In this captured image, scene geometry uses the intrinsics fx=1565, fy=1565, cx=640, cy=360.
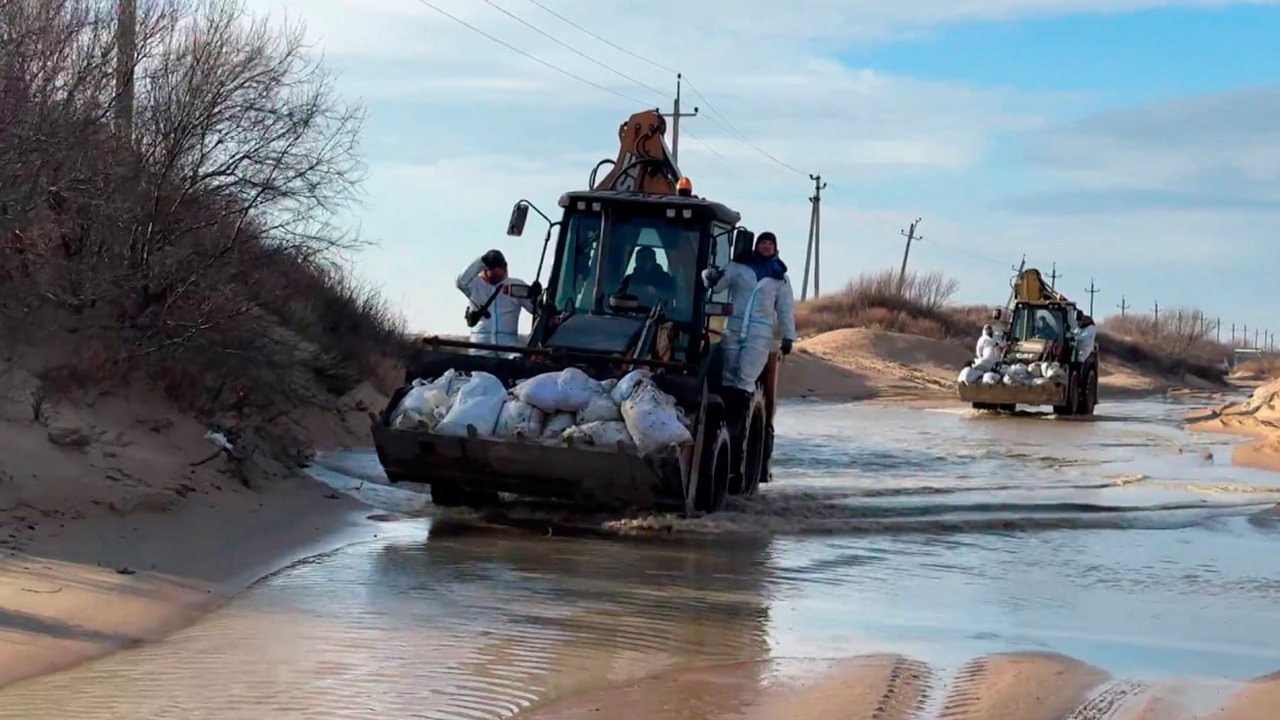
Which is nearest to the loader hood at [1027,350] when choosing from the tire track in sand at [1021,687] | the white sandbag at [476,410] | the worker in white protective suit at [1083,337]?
the worker in white protective suit at [1083,337]

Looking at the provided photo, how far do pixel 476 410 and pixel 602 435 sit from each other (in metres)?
0.99

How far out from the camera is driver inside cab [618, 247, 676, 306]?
43.0 feet

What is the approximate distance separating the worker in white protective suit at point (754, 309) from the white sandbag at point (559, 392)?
1.74 m

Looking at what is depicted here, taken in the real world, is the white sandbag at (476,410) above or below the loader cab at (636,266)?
below

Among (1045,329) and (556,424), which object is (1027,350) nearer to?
(1045,329)

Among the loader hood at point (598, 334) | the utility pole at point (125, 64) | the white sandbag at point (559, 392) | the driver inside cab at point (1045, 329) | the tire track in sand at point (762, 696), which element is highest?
the utility pole at point (125, 64)

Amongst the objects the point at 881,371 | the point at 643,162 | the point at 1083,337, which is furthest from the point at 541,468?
the point at 881,371

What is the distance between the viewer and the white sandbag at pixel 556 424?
11.5 metres

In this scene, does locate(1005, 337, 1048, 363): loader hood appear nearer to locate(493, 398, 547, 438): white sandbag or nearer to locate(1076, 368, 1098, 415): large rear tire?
locate(1076, 368, 1098, 415): large rear tire

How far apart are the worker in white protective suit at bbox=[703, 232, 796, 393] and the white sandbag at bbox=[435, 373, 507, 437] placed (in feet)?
6.98

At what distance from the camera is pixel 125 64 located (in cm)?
1537

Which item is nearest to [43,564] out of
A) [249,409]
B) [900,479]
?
[249,409]

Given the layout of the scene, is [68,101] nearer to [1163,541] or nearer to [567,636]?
[567,636]

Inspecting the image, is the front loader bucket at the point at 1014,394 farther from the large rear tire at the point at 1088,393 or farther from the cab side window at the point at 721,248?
the cab side window at the point at 721,248
